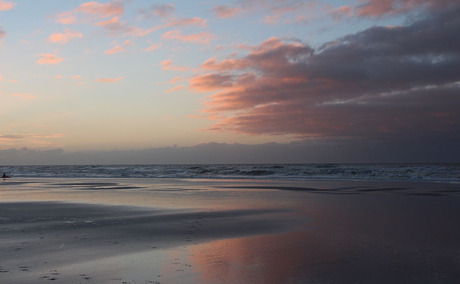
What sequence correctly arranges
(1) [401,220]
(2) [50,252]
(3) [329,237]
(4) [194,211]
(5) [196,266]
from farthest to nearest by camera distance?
(4) [194,211] → (1) [401,220] → (3) [329,237] → (2) [50,252] → (5) [196,266]

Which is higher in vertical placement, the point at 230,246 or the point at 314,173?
the point at 230,246

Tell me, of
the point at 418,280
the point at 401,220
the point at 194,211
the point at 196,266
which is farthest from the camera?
the point at 194,211

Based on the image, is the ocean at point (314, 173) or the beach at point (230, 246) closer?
the beach at point (230, 246)

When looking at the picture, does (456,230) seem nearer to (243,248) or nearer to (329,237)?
(329,237)

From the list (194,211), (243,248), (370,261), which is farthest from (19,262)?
(194,211)

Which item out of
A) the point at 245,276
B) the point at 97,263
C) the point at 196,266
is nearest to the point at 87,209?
the point at 97,263

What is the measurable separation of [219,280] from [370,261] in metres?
3.05

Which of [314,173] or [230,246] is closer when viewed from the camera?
[230,246]

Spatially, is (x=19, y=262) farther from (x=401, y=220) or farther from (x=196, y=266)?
(x=401, y=220)

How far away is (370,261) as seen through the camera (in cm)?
739

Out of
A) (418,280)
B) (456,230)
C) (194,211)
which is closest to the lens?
(418,280)

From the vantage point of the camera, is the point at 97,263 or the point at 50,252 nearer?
the point at 97,263

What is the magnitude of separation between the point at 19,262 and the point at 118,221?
529 cm

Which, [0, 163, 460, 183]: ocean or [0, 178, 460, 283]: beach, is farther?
[0, 163, 460, 183]: ocean
